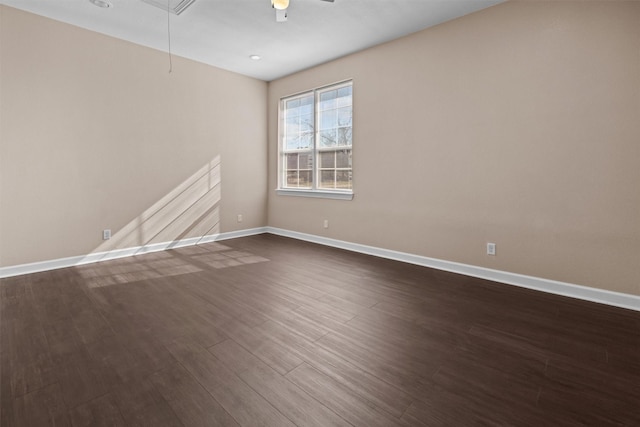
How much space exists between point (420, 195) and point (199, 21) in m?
3.26

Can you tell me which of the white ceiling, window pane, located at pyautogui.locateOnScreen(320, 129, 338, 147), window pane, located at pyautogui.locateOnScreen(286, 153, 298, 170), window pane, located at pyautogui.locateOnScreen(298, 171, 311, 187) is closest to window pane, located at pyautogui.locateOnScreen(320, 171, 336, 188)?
window pane, located at pyautogui.locateOnScreen(298, 171, 311, 187)

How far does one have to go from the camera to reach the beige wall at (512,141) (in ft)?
8.21

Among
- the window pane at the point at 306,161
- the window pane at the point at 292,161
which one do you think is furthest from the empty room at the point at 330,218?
the window pane at the point at 292,161

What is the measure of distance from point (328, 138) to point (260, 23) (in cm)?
185

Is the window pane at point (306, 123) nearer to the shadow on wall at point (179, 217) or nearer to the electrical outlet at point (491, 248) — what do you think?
the shadow on wall at point (179, 217)

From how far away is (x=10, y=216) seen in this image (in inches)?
125

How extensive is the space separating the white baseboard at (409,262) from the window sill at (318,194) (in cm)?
67

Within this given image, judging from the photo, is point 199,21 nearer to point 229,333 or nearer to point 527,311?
point 229,333

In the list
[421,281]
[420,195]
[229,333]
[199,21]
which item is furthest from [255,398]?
[199,21]

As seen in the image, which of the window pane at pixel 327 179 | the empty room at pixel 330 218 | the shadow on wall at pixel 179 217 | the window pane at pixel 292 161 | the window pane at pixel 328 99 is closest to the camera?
the empty room at pixel 330 218

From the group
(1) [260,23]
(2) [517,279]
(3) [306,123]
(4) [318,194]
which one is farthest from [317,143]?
(2) [517,279]

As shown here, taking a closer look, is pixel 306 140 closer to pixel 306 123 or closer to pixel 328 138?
pixel 306 123

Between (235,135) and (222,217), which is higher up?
(235,135)

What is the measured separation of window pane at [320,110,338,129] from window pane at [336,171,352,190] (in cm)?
75
